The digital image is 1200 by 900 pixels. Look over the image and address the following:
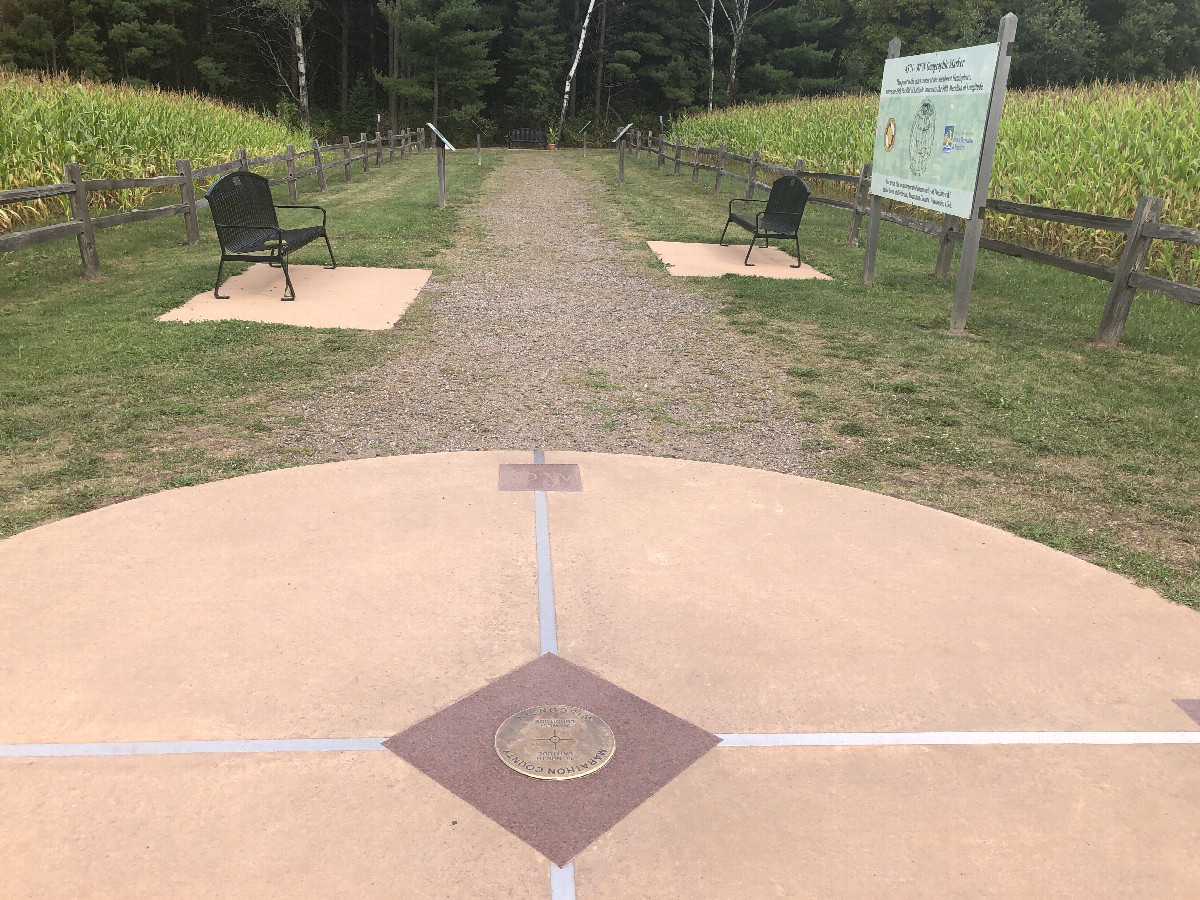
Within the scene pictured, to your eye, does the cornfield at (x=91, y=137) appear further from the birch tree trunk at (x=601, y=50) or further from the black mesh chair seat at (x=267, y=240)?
the birch tree trunk at (x=601, y=50)

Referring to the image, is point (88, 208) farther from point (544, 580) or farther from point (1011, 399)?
point (1011, 399)

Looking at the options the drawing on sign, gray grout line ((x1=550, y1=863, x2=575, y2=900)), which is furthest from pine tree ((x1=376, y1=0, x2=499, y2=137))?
gray grout line ((x1=550, y1=863, x2=575, y2=900))

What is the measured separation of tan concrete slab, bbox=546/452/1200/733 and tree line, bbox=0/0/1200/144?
1469 inches

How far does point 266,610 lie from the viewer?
2.94 m

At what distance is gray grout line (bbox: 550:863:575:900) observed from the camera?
1.88 m

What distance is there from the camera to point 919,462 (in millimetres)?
4598

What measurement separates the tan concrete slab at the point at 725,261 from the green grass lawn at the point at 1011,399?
1.24 feet

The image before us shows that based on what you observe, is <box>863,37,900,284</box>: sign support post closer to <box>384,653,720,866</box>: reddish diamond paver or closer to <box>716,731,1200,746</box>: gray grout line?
<box>716,731,1200,746</box>: gray grout line

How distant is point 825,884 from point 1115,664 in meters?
1.55

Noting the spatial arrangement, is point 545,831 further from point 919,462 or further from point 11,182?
point 11,182

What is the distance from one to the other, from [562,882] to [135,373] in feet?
16.3

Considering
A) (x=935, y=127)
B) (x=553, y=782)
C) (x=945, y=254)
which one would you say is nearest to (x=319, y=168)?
(x=945, y=254)

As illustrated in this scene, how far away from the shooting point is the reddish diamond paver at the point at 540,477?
4.04 m

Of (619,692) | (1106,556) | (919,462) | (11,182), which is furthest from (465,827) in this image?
(11,182)
